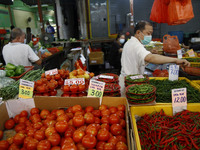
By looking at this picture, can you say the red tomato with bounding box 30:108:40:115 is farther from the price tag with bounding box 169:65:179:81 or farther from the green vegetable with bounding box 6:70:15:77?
the price tag with bounding box 169:65:179:81

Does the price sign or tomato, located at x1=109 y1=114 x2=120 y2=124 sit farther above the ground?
the price sign

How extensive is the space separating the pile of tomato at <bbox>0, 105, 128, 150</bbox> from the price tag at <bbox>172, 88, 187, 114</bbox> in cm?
68

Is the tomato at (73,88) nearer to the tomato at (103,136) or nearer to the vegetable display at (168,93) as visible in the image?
the tomato at (103,136)

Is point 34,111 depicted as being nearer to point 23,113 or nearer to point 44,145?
point 23,113

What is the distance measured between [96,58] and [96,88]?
6.09 meters

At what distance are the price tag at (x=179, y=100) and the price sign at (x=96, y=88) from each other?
0.90m

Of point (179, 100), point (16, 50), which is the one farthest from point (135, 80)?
→ point (16, 50)

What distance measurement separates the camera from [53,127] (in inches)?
59.2

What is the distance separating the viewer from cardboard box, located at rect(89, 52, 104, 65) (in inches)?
309

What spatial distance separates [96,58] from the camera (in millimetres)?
7840

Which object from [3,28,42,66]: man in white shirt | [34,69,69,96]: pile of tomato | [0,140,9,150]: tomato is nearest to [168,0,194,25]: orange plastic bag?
[34,69,69,96]: pile of tomato

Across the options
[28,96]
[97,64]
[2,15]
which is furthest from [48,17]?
[28,96]

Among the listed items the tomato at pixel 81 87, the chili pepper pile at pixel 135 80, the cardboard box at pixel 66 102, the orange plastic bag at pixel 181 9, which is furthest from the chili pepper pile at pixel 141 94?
the orange plastic bag at pixel 181 9

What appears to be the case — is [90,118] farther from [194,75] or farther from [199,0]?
[199,0]
